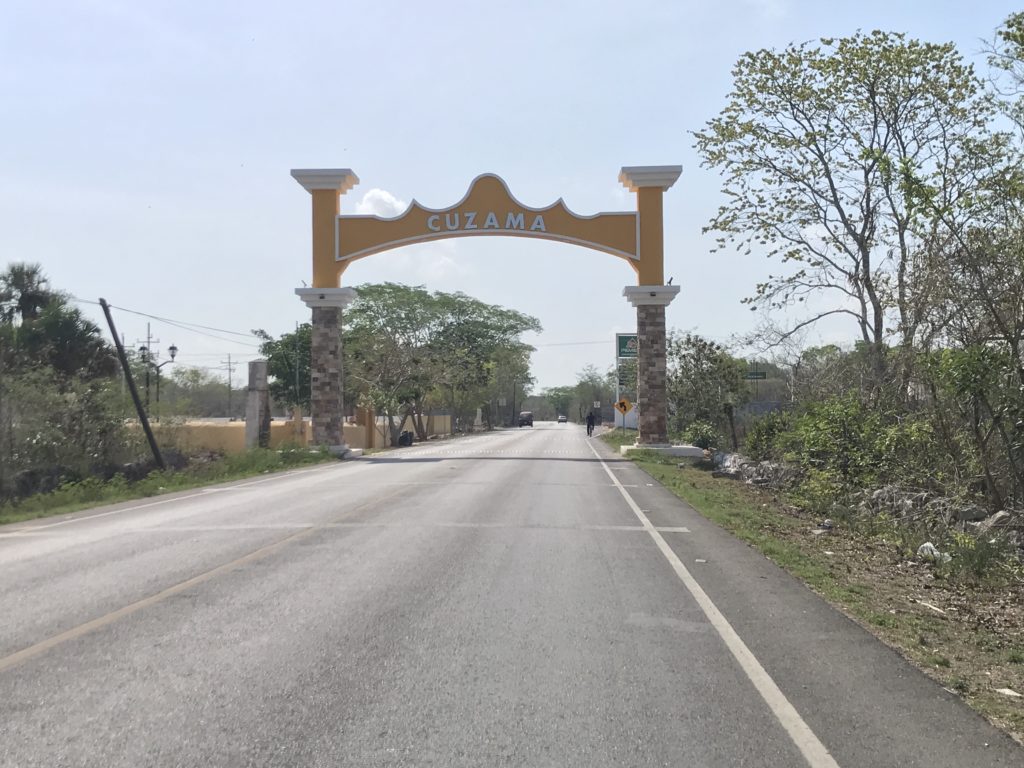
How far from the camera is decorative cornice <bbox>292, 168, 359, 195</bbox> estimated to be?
3331 centimetres

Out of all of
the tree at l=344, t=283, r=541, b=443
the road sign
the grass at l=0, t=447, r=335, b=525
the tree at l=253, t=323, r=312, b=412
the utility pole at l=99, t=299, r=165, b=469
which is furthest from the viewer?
the tree at l=253, t=323, r=312, b=412

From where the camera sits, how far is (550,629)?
23.0 ft

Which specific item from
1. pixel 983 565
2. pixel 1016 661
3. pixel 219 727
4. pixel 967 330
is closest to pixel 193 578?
pixel 219 727

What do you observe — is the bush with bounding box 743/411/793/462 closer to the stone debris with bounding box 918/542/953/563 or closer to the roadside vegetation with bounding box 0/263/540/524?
the stone debris with bounding box 918/542/953/563

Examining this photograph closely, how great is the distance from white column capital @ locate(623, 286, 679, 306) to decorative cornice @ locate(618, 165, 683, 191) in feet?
12.1

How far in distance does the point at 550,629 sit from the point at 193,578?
396 cm

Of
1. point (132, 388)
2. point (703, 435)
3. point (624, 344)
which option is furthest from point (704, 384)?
point (132, 388)

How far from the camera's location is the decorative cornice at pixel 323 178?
33.3 m

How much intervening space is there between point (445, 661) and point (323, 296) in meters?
28.6

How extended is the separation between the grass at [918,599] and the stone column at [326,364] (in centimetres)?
2104

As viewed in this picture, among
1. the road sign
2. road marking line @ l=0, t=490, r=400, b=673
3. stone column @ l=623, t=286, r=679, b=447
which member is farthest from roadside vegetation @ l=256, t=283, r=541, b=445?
road marking line @ l=0, t=490, r=400, b=673

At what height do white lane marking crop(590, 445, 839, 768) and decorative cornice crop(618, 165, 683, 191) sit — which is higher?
decorative cornice crop(618, 165, 683, 191)

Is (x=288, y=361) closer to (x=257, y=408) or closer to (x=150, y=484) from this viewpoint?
(x=257, y=408)

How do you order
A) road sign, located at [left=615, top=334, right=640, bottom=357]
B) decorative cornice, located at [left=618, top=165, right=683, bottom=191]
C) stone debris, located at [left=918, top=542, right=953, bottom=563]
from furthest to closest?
1. road sign, located at [left=615, top=334, right=640, bottom=357]
2. decorative cornice, located at [left=618, top=165, right=683, bottom=191]
3. stone debris, located at [left=918, top=542, right=953, bottom=563]
